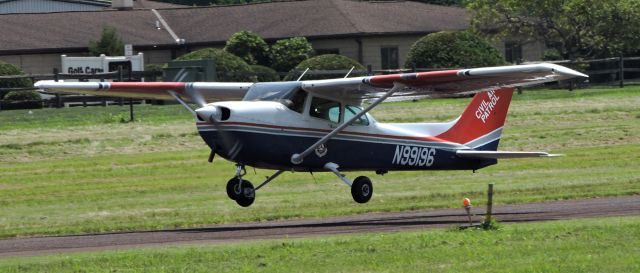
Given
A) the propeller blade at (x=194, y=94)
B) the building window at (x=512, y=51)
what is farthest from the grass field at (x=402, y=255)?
the building window at (x=512, y=51)

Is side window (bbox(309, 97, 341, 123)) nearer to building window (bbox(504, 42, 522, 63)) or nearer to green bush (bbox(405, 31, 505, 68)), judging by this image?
green bush (bbox(405, 31, 505, 68))

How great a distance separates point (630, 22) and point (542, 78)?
34.6m

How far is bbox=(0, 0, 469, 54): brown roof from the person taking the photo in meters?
53.8


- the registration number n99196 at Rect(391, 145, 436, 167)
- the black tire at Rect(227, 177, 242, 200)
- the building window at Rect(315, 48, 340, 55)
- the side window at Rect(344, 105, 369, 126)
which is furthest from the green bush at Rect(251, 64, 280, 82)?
the black tire at Rect(227, 177, 242, 200)

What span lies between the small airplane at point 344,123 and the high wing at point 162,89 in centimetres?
2

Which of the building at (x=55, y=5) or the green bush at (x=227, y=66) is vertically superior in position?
the building at (x=55, y=5)

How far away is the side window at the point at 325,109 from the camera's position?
2148 centimetres

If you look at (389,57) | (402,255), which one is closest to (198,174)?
(402,255)

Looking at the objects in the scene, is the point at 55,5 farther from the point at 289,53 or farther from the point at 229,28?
the point at 289,53

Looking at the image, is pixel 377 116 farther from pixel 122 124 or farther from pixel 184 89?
pixel 184 89

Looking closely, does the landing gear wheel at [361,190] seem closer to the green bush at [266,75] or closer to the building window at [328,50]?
the green bush at [266,75]

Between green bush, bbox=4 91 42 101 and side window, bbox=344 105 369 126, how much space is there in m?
23.2

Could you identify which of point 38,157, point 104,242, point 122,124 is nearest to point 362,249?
point 104,242

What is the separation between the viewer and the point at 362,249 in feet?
52.9
